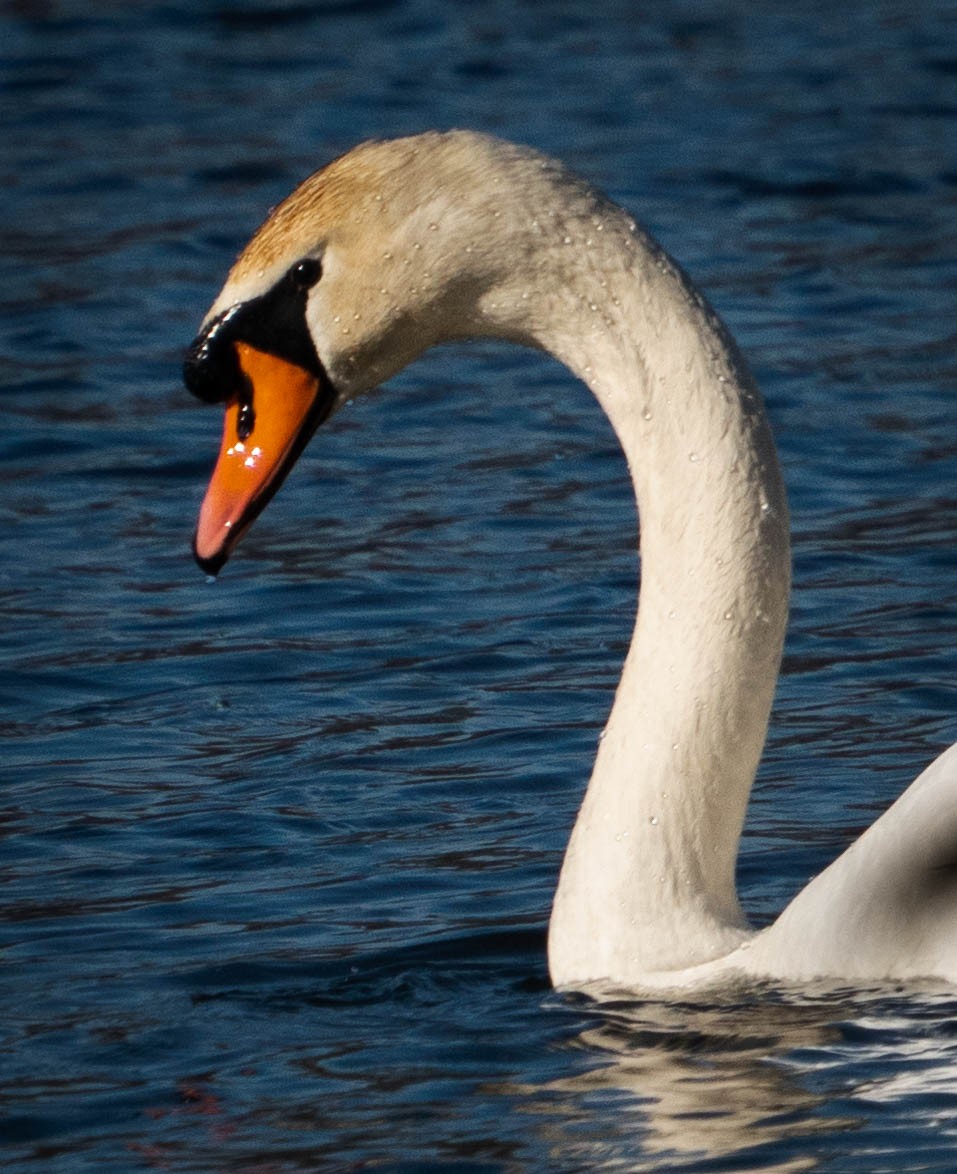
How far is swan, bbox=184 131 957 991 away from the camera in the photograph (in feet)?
Result: 16.6

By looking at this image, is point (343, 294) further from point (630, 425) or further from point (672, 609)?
point (672, 609)

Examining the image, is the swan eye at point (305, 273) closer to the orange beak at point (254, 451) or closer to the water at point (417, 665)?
the orange beak at point (254, 451)

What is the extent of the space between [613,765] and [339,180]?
3.86ft

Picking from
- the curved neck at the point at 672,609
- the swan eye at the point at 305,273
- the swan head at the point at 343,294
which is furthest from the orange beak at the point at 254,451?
the curved neck at the point at 672,609

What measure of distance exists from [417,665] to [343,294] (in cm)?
279

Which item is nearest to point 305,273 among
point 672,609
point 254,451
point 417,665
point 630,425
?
point 254,451

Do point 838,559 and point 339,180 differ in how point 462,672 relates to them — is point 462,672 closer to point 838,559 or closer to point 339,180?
point 838,559

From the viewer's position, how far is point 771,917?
19.6ft

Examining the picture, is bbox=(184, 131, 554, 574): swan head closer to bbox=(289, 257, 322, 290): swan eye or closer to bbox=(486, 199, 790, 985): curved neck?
bbox=(289, 257, 322, 290): swan eye

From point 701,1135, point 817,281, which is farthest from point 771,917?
point 817,281

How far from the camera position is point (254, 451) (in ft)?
17.7

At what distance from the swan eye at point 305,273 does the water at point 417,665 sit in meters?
1.38

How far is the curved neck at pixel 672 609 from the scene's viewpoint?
16.7 ft

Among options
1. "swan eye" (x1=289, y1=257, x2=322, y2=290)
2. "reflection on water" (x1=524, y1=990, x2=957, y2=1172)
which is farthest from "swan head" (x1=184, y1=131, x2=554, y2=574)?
"reflection on water" (x1=524, y1=990, x2=957, y2=1172)
